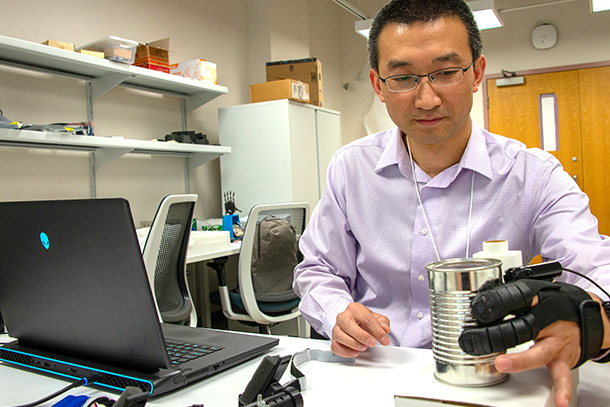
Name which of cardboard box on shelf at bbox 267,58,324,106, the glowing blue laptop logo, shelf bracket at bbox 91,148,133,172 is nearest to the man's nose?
the glowing blue laptop logo

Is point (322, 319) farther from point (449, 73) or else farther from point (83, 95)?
point (83, 95)

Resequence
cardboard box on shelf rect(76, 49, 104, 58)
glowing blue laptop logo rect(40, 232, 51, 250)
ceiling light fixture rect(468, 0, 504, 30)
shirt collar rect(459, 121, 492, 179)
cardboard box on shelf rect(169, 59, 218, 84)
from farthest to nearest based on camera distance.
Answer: ceiling light fixture rect(468, 0, 504, 30), cardboard box on shelf rect(169, 59, 218, 84), cardboard box on shelf rect(76, 49, 104, 58), shirt collar rect(459, 121, 492, 179), glowing blue laptop logo rect(40, 232, 51, 250)

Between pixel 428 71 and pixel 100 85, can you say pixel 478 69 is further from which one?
pixel 100 85

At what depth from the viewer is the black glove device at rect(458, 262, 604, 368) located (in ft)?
1.99

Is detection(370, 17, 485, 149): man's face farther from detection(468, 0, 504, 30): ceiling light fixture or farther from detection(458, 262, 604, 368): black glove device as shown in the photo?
detection(468, 0, 504, 30): ceiling light fixture

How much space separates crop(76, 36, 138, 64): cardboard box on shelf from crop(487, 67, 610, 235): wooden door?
13.3ft

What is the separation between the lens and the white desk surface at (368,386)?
64cm

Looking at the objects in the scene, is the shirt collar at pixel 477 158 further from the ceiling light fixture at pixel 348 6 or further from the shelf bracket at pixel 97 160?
the ceiling light fixture at pixel 348 6

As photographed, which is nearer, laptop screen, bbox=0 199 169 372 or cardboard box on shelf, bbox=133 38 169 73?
laptop screen, bbox=0 199 169 372

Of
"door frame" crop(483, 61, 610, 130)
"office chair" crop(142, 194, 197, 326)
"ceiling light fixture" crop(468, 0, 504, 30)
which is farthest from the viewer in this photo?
"door frame" crop(483, 61, 610, 130)

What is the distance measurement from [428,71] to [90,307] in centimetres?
77

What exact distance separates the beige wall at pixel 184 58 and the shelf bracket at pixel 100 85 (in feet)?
0.14

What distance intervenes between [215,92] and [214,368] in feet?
10.4

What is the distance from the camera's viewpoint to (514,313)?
62 centimetres
